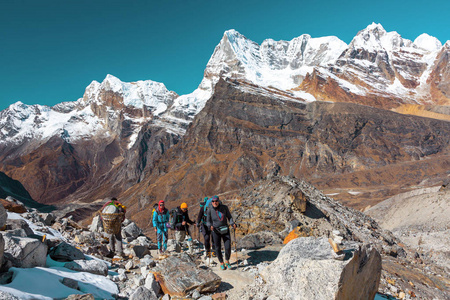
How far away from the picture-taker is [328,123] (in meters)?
121

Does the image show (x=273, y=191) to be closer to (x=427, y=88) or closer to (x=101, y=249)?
(x=101, y=249)

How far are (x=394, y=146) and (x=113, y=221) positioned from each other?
125330 millimetres

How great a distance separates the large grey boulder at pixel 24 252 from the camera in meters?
5.23

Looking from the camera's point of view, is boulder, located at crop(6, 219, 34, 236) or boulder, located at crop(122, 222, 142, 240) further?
boulder, located at crop(122, 222, 142, 240)

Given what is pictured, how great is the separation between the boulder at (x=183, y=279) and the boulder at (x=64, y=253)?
6.70ft

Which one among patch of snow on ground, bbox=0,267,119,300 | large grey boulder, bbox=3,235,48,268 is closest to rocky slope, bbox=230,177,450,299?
patch of snow on ground, bbox=0,267,119,300

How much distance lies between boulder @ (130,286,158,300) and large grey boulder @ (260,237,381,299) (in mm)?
2299

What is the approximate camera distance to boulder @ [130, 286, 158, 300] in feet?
18.7

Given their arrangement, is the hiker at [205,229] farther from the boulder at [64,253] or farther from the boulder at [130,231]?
the boulder at [130,231]

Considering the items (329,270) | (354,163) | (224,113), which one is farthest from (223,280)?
(224,113)

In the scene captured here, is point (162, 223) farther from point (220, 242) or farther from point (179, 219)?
point (220, 242)

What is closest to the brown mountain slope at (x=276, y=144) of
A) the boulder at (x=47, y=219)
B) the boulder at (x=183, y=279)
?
the boulder at (x=47, y=219)

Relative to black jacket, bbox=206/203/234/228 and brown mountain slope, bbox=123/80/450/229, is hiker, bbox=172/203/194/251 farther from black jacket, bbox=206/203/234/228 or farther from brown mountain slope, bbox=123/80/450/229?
brown mountain slope, bbox=123/80/450/229

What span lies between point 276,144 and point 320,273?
371 feet
